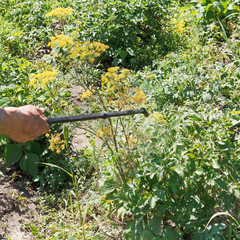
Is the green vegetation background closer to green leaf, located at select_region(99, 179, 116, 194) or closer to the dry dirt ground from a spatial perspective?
green leaf, located at select_region(99, 179, 116, 194)

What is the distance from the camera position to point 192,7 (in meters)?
5.96

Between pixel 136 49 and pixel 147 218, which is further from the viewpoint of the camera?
pixel 136 49

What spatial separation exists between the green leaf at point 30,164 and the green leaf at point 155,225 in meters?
1.46

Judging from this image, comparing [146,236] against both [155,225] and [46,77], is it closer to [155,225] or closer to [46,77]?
[155,225]

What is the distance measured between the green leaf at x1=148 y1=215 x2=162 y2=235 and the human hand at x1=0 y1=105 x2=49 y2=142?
106cm

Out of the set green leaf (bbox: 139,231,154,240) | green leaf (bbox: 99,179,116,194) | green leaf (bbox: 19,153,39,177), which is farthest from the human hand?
green leaf (bbox: 19,153,39,177)

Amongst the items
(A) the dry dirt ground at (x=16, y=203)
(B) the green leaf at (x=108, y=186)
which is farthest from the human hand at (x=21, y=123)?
(A) the dry dirt ground at (x=16, y=203)

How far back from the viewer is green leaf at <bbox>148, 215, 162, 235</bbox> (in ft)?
8.67

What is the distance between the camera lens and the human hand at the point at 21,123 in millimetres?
Result: 2211

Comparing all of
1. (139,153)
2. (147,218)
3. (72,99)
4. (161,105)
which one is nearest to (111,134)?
(139,153)

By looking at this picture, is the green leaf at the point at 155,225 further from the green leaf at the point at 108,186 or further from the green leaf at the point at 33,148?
the green leaf at the point at 33,148

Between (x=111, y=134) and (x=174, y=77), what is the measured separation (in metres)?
1.65

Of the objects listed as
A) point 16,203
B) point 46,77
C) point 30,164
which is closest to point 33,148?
point 30,164

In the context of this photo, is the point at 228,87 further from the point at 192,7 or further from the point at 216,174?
the point at 192,7
